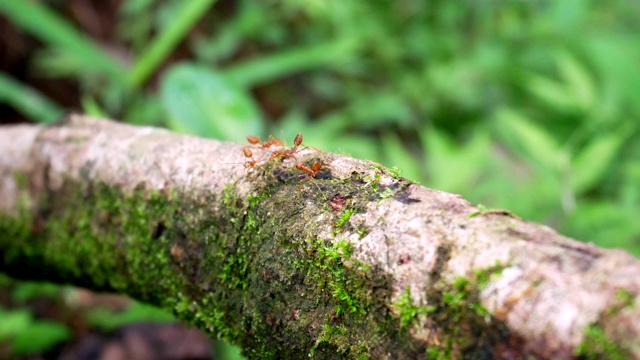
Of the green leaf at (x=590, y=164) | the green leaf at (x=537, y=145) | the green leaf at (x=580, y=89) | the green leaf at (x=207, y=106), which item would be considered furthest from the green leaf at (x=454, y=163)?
the green leaf at (x=207, y=106)

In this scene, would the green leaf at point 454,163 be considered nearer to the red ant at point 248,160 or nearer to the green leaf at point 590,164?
the green leaf at point 590,164

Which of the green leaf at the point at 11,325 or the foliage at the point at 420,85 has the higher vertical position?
the foliage at the point at 420,85

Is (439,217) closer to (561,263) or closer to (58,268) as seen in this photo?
(561,263)

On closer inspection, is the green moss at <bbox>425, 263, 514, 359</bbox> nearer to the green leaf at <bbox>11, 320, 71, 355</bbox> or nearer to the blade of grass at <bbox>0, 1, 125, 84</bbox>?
the green leaf at <bbox>11, 320, 71, 355</bbox>

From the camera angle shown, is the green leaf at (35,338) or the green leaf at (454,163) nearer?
the green leaf at (35,338)

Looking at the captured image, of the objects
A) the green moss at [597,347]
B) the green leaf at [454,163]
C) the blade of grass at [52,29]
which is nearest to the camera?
the green moss at [597,347]

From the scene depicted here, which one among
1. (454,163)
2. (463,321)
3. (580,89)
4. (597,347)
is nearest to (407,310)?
(463,321)

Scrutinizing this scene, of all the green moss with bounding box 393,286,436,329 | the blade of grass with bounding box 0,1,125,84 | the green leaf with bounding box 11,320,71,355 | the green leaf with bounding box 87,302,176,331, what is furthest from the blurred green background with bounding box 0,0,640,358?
the green moss with bounding box 393,286,436,329
